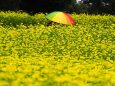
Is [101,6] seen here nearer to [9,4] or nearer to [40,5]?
[40,5]

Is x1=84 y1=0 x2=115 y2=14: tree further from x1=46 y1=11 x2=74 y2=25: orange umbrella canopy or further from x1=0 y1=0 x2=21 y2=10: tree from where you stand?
x1=46 y1=11 x2=74 y2=25: orange umbrella canopy

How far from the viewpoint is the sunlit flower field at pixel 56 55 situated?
4.83m

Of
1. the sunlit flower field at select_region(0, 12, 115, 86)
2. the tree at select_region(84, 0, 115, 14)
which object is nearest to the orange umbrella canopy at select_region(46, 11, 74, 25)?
the sunlit flower field at select_region(0, 12, 115, 86)

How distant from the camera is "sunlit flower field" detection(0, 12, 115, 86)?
4.83m

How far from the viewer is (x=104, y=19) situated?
19281mm

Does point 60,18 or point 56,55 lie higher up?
point 60,18

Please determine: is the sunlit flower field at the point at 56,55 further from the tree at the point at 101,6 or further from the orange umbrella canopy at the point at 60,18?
the tree at the point at 101,6

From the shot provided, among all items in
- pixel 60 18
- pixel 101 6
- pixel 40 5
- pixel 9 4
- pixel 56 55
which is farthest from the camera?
pixel 101 6

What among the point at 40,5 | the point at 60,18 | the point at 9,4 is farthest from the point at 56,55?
the point at 40,5

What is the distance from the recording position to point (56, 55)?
380 inches

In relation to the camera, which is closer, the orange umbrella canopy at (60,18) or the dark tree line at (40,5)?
the orange umbrella canopy at (60,18)

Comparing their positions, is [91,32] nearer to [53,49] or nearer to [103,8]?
[53,49]

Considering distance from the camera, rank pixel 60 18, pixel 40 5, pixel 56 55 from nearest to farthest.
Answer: pixel 56 55 → pixel 60 18 → pixel 40 5

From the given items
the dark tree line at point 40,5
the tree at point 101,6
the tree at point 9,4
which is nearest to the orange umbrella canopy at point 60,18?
the tree at point 9,4
